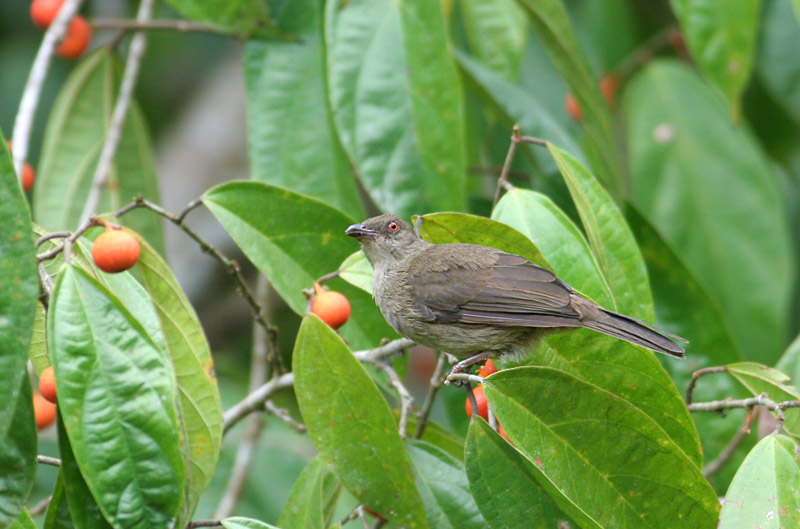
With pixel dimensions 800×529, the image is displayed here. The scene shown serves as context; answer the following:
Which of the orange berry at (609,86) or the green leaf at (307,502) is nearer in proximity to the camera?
the green leaf at (307,502)

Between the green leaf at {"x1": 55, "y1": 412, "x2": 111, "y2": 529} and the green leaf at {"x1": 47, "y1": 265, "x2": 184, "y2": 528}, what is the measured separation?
130 millimetres

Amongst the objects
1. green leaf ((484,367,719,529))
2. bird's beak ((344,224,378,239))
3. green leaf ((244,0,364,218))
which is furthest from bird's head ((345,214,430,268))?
green leaf ((484,367,719,529))

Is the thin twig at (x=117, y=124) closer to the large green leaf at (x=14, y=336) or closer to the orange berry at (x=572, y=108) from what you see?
the large green leaf at (x=14, y=336)

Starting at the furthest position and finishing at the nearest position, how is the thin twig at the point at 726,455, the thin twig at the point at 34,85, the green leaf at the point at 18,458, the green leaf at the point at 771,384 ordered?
the thin twig at the point at 34,85, the thin twig at the point at 726,455, the green leaf at the point at 771,384, the green leaf at the point at 18,458

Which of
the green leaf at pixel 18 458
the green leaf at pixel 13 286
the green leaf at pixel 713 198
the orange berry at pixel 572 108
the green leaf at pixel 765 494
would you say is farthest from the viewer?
the orange berry at pixel 572 108

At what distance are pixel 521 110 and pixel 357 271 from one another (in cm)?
135

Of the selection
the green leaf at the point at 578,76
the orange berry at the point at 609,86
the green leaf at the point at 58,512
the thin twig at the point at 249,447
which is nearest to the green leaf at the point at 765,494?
the green leaf at the point at 58,512

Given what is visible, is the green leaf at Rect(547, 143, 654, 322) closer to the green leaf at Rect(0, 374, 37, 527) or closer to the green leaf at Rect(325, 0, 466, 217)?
the green leaf at Rect(325, 0, 466, 217)

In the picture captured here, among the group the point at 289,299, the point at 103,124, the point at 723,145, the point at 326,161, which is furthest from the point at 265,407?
the point at 723,145

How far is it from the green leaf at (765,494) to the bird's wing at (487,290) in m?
0.67

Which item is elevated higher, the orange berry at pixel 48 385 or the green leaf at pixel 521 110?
the green leaf at pixel 521 110

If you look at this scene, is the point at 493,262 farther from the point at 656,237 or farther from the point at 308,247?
the point at 656,237

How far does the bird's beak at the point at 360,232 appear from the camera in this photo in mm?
2781

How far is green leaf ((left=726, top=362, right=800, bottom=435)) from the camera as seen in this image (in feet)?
7.20
